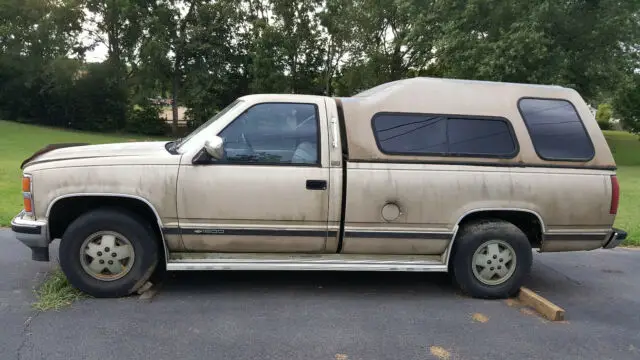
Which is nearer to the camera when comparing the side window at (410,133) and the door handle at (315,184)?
the door handle at (315,184)

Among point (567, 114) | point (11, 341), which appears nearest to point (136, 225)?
point (11, 341)

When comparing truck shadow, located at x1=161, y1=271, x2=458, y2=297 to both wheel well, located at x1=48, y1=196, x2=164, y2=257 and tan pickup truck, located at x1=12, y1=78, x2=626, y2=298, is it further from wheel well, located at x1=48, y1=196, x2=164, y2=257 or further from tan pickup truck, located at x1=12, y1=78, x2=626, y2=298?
wheel well, located at x1=48, y1=196, x2=164, y2=257

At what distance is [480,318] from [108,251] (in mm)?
3258

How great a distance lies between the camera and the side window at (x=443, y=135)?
184 inches

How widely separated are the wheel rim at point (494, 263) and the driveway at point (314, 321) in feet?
0.82

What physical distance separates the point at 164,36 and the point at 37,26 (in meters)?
8.95

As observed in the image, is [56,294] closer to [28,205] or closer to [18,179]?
[28,205]

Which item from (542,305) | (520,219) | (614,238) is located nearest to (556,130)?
(520,219)

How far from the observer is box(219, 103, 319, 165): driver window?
449cm

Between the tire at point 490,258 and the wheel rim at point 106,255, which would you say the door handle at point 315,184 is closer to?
the tire at point 490,258

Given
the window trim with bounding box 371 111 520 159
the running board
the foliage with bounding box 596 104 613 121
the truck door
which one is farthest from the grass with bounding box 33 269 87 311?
the foliage with bounding box 596 104 613 121

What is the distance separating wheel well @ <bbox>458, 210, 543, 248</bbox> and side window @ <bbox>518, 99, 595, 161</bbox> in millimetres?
586

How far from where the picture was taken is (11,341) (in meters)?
3.62

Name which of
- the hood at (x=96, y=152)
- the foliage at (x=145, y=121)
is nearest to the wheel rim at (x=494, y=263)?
the hood at (x=96, y=152)
